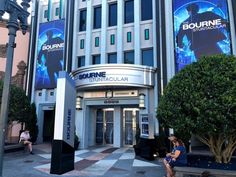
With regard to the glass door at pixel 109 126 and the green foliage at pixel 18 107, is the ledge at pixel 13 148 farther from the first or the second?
the glass door at pixel 109 126

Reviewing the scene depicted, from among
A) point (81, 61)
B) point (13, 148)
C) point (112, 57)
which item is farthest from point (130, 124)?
point (13, 148)

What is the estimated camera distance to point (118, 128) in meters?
18.0

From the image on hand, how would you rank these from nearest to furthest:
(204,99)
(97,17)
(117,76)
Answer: (204,99) < (117,76) < (97,17)

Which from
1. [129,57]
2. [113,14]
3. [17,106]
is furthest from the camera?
[113,14]

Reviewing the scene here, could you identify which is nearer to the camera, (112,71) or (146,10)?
(112,71)

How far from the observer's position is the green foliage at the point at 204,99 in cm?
770

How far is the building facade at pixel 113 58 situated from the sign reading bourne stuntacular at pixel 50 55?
9 centimetres

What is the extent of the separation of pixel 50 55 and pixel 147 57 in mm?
8358

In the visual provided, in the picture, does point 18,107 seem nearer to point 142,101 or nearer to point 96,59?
point 96,59

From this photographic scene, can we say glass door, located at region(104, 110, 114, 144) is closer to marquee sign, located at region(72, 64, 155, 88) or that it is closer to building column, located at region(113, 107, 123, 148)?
building column, located at region(113, 107, 123, 148)

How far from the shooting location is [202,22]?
1548cm

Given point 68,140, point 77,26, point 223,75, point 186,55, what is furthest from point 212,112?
point 77,26

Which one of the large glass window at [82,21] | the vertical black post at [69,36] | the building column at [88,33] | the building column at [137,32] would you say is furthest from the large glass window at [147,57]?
the vertical black post at [69,36]

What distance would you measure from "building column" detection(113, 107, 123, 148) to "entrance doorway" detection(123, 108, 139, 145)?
448mm
